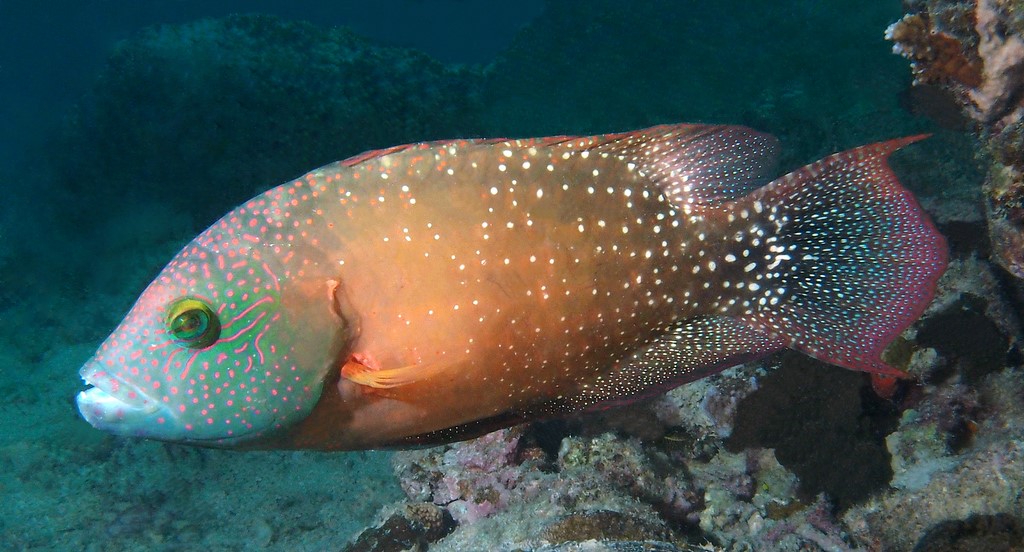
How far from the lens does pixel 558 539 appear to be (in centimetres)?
344

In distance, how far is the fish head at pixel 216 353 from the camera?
204 cm

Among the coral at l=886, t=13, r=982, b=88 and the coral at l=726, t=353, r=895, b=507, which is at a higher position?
the coral at l=886, t=13, r=982, b=88

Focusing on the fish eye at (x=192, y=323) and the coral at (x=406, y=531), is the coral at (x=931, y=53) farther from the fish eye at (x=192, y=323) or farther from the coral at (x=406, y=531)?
the coral at (x=406, y=531)

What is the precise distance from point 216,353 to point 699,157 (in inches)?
92.0

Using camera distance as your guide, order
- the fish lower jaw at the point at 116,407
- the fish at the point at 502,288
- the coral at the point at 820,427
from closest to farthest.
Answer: the fish lower jaw at the point at 116,407 < the fish at the point at 502,288 < the coral at the point at 820,427

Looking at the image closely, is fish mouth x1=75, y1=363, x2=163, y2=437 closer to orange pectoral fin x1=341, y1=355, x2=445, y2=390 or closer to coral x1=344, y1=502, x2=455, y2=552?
orange pectoral fin x1=341, y1=355, x2=445, y2=390

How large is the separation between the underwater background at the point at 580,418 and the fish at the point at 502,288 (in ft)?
4.34

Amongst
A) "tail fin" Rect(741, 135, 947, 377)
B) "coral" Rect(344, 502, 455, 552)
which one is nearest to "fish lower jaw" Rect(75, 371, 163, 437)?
"tail fin" Rect(741, 135, 947, 377)

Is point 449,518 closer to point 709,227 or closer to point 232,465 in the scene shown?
point 709,227

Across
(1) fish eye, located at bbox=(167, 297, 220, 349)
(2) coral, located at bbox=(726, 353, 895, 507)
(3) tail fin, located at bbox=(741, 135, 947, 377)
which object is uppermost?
(1) fish eye, located at bbox=(167, 297, 220, 349)

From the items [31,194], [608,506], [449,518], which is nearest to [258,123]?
[31,194]

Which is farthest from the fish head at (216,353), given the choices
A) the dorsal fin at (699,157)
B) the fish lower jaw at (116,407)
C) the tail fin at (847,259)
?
the tail fin at (847,259)

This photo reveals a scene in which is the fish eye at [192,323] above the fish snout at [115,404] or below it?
above

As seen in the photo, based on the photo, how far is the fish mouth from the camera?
2.01 m
